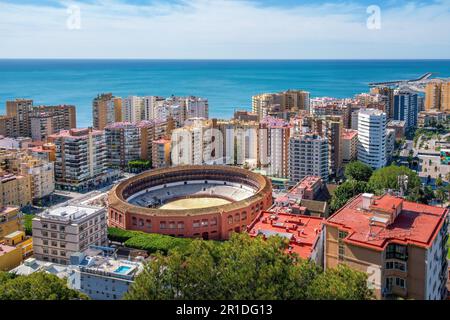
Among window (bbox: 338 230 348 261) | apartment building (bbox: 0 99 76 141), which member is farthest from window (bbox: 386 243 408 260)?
apartment building (bbox: 0 99 76 141)

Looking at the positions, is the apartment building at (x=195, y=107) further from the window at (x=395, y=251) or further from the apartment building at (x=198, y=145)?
the window at (x=395, y=251)

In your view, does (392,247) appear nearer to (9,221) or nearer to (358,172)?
(9,221)

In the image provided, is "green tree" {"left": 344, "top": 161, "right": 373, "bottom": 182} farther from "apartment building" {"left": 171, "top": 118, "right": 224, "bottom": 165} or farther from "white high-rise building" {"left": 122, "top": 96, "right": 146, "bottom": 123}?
"white high-rise building" {"left": 122, "top": 96, "right": 146, "bottom": 123}

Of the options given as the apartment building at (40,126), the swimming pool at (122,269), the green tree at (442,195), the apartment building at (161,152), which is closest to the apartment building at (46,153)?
the apartment building at (161,152)

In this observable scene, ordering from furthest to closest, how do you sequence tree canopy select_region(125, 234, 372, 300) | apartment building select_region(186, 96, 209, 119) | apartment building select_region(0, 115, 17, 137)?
apartment building select_region(186, 96, 209, 119), apartment building select_region(0, 115, 17, 137), tree canopy select_region(125, 234, 372, 300)

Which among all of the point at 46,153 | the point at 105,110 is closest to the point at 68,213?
the point at 46,153

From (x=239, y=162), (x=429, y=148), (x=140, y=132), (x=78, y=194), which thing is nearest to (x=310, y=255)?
(x=78, y=194)
